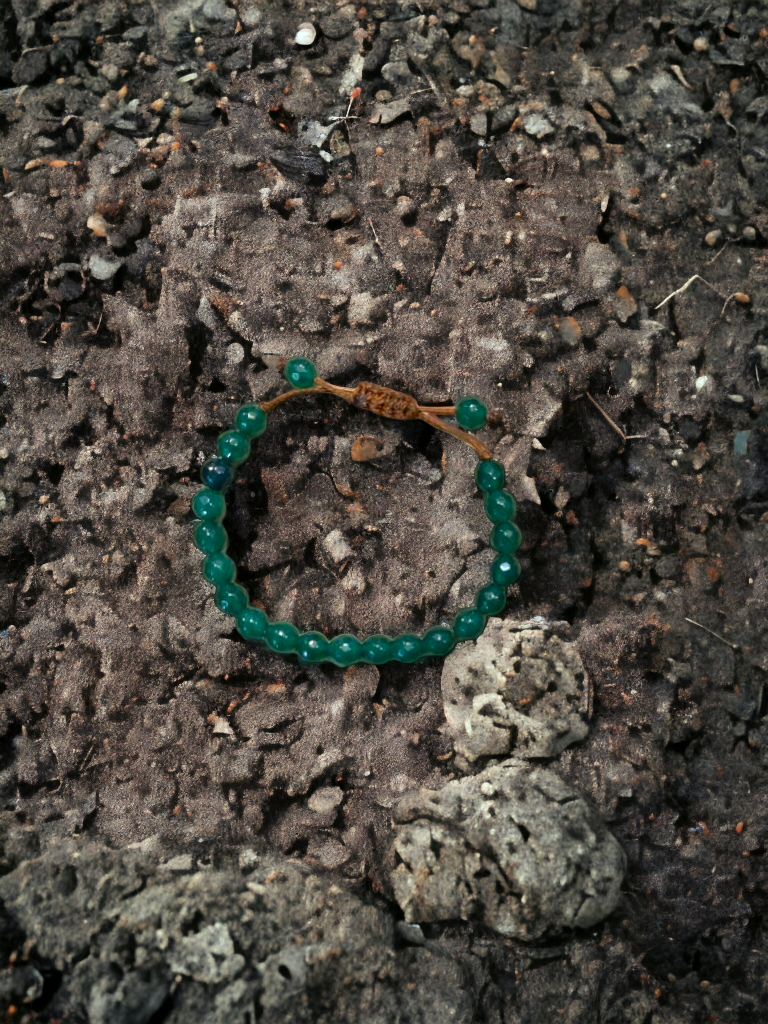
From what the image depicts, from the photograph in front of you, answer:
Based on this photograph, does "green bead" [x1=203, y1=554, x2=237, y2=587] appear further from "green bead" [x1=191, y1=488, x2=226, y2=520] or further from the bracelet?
"green bead" [x1=191, y1=488, x2=226, y2=520]

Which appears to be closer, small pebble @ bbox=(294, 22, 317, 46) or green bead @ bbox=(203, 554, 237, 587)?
green bead @ bbox=(203, 554, 237, 587)

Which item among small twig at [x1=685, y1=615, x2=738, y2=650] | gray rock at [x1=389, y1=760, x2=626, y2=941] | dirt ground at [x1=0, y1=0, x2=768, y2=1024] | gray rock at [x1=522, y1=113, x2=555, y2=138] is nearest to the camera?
gray rock at [x1=389, y1=760, x2=626, y2=941]

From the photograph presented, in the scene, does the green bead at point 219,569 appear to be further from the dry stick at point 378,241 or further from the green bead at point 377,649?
the dry stick at point 378,241

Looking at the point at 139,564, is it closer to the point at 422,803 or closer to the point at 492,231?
the point at 422,803

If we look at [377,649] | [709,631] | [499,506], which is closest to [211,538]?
[377,649]

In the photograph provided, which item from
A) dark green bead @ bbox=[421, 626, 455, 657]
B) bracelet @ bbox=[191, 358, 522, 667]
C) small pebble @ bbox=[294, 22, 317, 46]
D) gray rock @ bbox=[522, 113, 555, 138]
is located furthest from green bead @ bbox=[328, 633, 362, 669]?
small pebble @ bbox=[294, 22, 317, 46]

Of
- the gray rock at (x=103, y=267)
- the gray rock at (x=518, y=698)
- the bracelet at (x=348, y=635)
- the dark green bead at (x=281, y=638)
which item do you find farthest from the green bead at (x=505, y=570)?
the gray rock at (x=103, y=267)

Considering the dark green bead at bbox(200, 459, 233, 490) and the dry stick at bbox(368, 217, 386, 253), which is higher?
the dry stick at bbox(368, 217, 386, 253)
